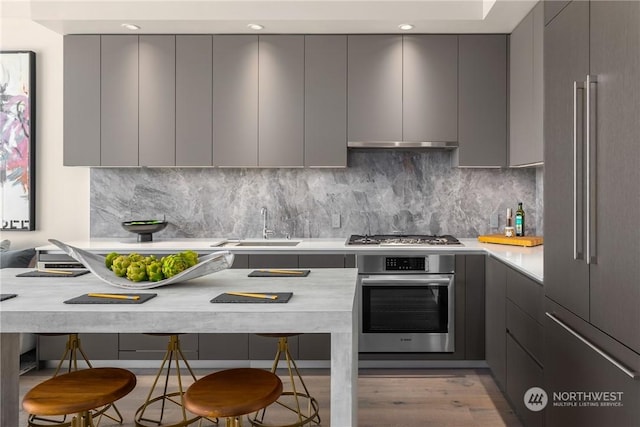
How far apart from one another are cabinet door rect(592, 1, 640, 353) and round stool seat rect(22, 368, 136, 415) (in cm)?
167

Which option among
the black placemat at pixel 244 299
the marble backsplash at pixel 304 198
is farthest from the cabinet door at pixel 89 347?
the black placemat at pixel 244 299

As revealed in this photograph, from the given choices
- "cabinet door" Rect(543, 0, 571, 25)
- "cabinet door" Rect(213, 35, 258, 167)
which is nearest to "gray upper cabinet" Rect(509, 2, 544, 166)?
"cabinet door" Rect(543, 0, 571, 25)

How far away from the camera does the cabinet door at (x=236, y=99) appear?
13.1 ft

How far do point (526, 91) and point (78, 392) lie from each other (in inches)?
123

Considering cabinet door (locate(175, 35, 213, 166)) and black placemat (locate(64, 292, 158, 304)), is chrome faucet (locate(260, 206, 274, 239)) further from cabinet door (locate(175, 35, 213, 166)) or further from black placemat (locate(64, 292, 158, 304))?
black placemat (locate(64, 292, 158, 304))

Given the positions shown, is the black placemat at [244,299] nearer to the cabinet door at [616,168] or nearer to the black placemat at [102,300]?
the black placemat at [102,300]

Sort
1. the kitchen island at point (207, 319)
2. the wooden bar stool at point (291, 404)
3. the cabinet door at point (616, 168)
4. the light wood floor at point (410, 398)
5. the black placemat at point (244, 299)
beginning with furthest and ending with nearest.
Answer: the light wood floor at point (410, 398)
the wooden bar stool at point (291, 404)
the black placemat at point (244, 299)
the kitchen island at point (207, 319)
the cabinet door at point (616, 168)

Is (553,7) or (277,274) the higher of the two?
(553,7)

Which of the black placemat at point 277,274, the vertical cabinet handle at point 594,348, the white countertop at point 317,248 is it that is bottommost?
the vertical cabinet handle at point 594,348

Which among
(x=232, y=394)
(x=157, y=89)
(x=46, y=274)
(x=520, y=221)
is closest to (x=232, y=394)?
(x=232, y=394)

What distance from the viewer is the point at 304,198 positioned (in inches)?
171

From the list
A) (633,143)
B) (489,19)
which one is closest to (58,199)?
(489,19)

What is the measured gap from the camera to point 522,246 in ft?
12.3

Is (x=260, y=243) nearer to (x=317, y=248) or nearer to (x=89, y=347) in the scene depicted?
(x=317, y=248)
